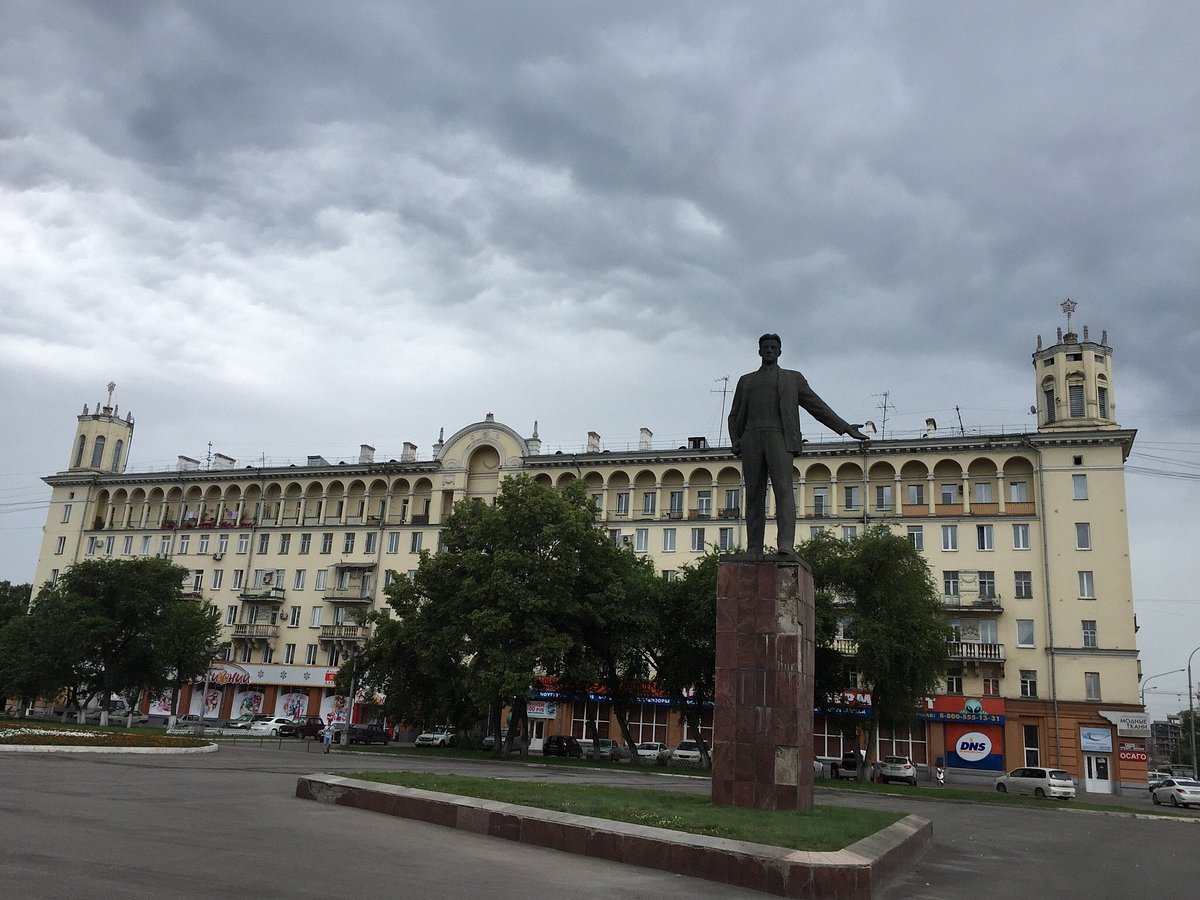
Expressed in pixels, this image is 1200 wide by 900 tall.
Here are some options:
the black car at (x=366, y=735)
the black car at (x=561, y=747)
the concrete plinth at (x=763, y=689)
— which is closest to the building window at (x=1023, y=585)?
the black car at (x=561, y=747)

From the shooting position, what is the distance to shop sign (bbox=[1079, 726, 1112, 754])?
50.4m

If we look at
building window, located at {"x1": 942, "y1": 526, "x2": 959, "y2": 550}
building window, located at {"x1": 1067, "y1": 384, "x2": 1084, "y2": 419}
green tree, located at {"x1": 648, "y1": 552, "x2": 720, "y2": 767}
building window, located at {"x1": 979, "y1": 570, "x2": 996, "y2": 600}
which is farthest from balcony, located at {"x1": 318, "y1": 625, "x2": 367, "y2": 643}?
building window, located at {"x1": 1067, "y1": 384, "x2": 1084, "y2": 419}

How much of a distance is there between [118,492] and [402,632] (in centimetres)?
4677

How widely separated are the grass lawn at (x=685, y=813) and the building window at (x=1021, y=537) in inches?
1684

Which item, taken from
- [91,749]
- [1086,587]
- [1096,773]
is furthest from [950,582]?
[91,749]

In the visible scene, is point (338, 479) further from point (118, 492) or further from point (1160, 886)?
point (1160, 886)

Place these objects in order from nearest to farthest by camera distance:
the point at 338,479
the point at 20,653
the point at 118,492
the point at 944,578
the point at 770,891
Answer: the point at 770,891, the point at 20,653, the point at 944,578, the point at 338,479, the point at 118,492

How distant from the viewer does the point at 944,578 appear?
185ft

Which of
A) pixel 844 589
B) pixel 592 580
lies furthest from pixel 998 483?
pixel 592 580

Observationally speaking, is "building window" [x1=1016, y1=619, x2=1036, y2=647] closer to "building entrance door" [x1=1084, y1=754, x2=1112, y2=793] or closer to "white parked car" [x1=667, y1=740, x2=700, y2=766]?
"building entrance door" [x1=1084, y1=754, x2=1112, y2=793]

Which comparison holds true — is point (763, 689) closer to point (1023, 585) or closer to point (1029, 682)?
point (1029, 682)

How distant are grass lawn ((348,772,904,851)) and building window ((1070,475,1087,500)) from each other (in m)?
43.4

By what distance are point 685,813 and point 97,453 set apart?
82.0 meters

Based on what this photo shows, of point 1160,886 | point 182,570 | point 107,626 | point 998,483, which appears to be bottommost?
point 1160,886
